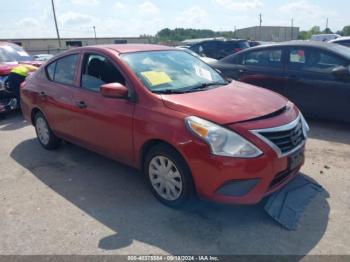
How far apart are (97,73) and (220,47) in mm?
11530

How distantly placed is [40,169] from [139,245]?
239cm

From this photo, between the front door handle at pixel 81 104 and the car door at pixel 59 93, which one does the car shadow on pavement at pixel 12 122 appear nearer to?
the car door at pixel 59 93

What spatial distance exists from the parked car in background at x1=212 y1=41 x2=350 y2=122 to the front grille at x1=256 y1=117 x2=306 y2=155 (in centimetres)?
279

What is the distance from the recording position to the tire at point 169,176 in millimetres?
3184

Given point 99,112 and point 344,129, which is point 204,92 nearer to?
point 99,112

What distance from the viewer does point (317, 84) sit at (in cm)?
585

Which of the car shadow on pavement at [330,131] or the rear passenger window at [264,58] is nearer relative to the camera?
the car shadow on pavement at [330,131]

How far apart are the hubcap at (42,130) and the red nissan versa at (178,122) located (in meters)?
0.57

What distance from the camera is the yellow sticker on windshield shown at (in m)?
3.63

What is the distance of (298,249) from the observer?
2.80 m

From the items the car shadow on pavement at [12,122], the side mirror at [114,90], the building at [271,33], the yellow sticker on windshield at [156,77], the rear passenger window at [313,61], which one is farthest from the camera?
the building at [271,33]

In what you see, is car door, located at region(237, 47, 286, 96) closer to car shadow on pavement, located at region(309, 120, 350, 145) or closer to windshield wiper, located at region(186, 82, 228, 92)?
car shadow on pavement, located at region(309, 120, 350, 145)

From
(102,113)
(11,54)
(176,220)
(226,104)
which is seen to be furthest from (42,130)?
(11,54)

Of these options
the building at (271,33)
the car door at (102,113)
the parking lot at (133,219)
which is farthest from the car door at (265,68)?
the building at (271,33)
